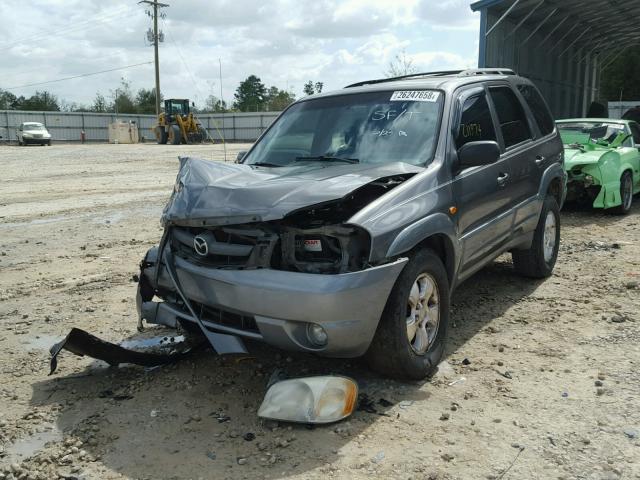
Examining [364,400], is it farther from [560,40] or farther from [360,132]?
[560,40]

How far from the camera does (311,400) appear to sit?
3311 millimetres

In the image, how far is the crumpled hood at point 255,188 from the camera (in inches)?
132

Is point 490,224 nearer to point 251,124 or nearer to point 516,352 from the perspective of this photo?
point 516,352

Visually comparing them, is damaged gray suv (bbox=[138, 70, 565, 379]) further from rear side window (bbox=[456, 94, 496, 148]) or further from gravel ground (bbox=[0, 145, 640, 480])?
gravel ground (bbox=[0, 145, 640, 480])

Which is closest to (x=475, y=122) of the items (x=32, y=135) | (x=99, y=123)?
(x=32, y=135)

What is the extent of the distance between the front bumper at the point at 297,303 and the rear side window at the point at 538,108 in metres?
3.24

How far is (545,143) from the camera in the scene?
19.4 ft

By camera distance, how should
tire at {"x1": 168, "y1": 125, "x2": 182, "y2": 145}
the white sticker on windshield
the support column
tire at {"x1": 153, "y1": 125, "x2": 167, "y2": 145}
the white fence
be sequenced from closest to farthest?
the white sticker on windshield → the support column → tire at {"x1": 168, "y1": 125, "x2": 182, "y2": 145} → tire at {"x1": 153, "y1": 125, "x2": 167, "y2": 145} → the white fence

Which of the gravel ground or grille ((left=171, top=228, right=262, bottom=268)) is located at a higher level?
grille ((left=171, top=228, right=262, bottom=268))

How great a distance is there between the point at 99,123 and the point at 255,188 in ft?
168

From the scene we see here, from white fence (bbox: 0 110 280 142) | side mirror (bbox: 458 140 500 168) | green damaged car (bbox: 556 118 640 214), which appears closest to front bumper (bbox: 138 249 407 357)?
side mirror (bbox: 458 140 500 168)

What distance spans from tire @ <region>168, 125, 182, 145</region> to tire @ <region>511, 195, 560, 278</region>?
34816 mm

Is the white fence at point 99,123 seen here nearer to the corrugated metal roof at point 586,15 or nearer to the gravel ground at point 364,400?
the corrugated metal roof at point 586,15

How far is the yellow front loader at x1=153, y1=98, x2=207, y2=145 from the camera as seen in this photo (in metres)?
38.8
